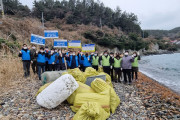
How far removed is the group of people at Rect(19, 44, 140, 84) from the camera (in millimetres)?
6164

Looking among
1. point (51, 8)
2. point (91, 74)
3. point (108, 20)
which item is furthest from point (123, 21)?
point (91, 74)

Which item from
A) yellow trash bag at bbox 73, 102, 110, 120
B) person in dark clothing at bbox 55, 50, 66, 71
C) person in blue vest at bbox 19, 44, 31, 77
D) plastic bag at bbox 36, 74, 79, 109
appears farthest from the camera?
person in dark clothing at bbox 55, 50, 66, 71

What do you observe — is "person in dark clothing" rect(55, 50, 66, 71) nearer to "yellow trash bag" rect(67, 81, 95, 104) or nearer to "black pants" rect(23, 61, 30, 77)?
"black pants" rect(23, 61, 30, 77)

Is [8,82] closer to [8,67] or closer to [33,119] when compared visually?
[8,67]

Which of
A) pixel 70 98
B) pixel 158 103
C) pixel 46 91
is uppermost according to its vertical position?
pixel 46 91

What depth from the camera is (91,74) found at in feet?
17.1

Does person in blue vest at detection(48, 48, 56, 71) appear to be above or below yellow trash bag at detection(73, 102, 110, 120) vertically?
above

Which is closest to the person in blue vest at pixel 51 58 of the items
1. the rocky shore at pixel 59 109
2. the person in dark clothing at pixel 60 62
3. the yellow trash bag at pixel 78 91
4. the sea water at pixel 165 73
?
the person in dark clothing at pixel 60 62

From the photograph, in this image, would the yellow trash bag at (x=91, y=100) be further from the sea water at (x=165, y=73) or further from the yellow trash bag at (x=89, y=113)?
the sea water at (x=165, y=73)

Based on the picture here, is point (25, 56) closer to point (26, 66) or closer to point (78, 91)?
point (26, 66)

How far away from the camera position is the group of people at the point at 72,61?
6.16 metres

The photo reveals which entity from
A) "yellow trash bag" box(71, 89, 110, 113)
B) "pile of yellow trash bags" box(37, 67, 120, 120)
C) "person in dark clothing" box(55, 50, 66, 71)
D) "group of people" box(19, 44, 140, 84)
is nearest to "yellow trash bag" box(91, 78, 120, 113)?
"pile of yellow trash bags" box(37, 67, 120, 120)

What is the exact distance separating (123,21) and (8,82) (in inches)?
2313

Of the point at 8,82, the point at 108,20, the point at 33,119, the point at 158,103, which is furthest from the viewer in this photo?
the point at 108,20
